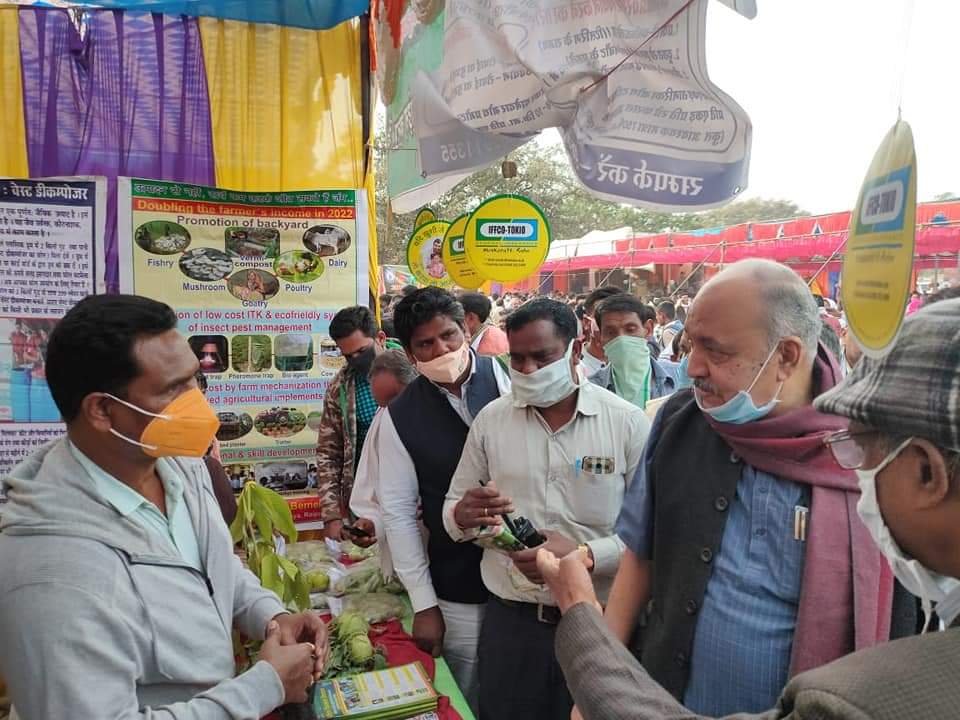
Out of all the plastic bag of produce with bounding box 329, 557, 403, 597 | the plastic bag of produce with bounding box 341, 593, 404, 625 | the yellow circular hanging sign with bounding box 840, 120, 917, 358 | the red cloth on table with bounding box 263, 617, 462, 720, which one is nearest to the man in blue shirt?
the yellow circular hanging sign with bounding box 840, 120, 917, 358

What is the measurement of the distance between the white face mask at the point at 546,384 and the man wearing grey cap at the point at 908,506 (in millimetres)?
1185

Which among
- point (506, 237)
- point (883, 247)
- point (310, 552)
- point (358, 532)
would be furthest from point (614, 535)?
point (506, 237)

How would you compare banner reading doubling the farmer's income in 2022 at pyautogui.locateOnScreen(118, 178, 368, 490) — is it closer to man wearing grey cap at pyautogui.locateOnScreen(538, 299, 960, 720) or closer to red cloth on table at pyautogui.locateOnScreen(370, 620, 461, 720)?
red cloth on table at pyautogui.locateOnScreen(370, 620, 461, 720)

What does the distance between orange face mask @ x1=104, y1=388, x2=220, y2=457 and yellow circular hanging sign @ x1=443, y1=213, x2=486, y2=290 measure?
13.1 feet

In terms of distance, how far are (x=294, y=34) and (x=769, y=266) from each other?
301cm

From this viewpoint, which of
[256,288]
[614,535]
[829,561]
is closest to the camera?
[829,561]

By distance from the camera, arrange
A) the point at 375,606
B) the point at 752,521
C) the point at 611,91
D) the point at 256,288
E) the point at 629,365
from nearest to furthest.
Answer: the point at 752,521
the point at 611,91
the point at 375,606
the point at 256,288
the point at 629,365

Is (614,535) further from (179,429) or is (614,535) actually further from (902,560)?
(179,429)

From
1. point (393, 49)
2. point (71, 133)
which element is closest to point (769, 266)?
point (393, 49)

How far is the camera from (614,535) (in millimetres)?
2111

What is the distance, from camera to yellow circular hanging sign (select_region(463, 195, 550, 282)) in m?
4.54

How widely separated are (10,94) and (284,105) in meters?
1.27

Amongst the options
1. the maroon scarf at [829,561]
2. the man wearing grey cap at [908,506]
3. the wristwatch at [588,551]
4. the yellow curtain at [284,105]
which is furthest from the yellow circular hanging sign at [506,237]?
the man wearing grey cap at [908,506]

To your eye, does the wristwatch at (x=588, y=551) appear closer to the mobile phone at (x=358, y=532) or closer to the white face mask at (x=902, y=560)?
the white face mask at (x=902, y=560)
